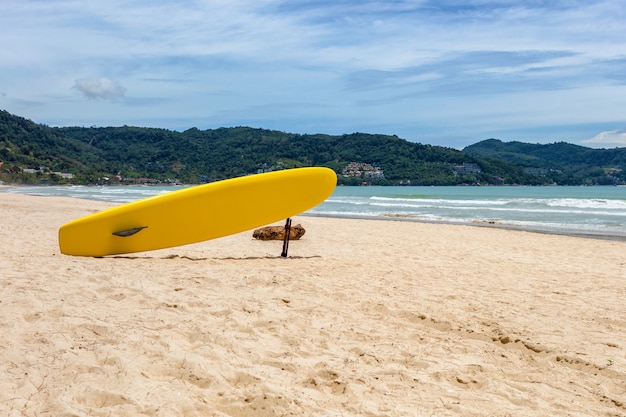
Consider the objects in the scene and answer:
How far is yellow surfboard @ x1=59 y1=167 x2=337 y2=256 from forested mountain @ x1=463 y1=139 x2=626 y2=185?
97715 mm

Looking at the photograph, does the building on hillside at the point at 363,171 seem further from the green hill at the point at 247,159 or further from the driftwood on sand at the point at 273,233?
the driftwood on sand at the point at 273,233

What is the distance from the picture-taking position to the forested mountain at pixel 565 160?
97812 mm

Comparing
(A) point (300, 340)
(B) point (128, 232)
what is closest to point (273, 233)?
(B) point (128, 232)

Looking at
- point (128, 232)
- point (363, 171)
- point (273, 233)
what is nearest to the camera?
point (128, 232)

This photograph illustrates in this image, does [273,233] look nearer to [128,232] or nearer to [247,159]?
[128,232]

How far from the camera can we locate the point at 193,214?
6.77 meters

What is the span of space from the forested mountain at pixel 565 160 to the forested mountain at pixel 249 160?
629 centimetres

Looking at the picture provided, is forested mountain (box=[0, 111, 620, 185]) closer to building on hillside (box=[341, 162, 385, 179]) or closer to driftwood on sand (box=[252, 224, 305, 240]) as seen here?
building on hillside (box=[341, 162, 385, 179])

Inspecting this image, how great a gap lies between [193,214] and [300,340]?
3.78 m

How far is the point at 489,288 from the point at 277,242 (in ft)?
15.4

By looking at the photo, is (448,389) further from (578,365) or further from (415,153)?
(415,153)

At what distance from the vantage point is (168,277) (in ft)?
16.2

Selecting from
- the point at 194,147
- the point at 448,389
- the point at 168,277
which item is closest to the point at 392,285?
the point at 168,277

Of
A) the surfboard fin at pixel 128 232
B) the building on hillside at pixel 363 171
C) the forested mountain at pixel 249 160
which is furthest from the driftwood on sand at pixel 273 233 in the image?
the building on hillside at pixel 363 171
